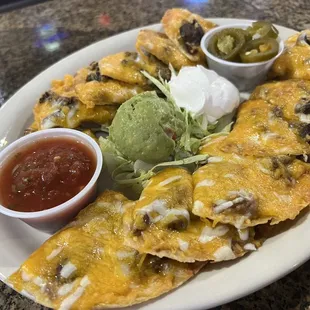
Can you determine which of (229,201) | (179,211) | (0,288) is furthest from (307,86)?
(0,288)

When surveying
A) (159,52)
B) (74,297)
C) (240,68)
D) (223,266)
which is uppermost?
(159,52)

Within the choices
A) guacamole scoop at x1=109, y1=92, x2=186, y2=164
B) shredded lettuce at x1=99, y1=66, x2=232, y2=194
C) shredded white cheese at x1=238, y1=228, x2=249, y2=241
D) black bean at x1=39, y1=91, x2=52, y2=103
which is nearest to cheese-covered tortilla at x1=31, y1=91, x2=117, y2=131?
black bean at x1=39, y1=91, x2=52, y2=103

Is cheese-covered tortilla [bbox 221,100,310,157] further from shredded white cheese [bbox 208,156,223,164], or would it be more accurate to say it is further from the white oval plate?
the white oval plate

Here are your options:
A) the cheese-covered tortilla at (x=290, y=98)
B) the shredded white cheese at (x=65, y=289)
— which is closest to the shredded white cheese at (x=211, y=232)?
the shredded white cheese at (x=65, y=289)

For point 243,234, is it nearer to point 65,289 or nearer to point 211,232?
point 211,232

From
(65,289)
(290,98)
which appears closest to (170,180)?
(65,289)

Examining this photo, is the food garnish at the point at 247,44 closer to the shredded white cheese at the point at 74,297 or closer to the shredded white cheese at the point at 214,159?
the shredded white cheese at the point at 214,159

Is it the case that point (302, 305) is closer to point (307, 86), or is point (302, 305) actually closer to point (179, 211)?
point (179, 211)
